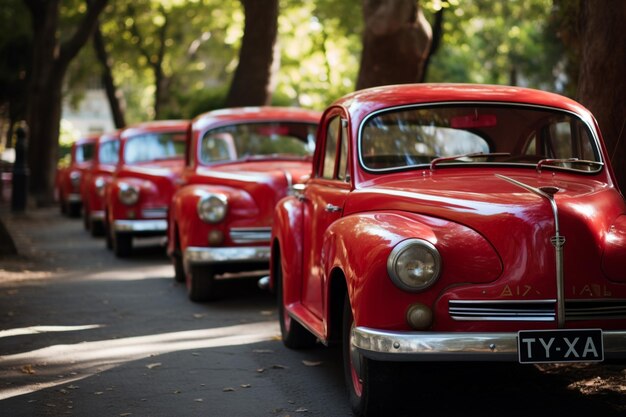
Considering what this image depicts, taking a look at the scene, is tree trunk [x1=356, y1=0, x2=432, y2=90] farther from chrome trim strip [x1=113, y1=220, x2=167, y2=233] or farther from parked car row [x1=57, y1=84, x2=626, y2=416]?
parked car row [x1=57, y1=84, x2=626, y2=416]

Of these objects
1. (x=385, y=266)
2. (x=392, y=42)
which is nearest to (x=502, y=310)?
(x=385, y=266)

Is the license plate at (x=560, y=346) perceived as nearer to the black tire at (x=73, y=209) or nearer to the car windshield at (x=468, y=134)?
the car windshield at (x=468, y=134)

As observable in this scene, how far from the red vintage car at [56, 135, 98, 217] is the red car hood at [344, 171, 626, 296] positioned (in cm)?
2021

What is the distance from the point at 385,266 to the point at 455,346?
1.69ft

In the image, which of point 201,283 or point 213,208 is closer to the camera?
point 213,208

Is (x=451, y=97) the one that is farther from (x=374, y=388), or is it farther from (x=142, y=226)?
(x=142, y=226)

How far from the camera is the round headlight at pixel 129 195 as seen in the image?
15883mm

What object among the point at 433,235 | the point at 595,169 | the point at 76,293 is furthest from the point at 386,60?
the point at 433,235

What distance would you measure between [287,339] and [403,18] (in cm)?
710

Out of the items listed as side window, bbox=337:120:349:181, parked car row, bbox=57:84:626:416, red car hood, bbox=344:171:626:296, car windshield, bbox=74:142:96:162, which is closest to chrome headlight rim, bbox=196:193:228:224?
parked car row, bbox=57:84:626:416

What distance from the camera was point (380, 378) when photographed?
6.00 metres

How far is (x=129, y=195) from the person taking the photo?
15930 millimetres

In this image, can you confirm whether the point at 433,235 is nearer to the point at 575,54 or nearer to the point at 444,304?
the point at 444,304

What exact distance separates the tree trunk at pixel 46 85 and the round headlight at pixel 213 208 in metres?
18.2
